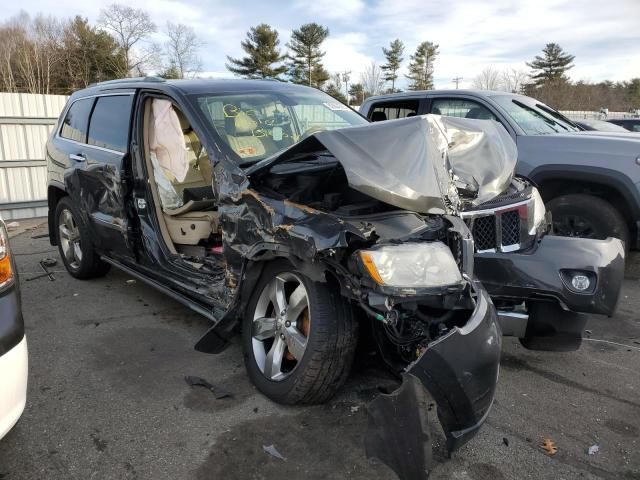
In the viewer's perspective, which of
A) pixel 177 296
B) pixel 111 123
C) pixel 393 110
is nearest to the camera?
pixel 177 296

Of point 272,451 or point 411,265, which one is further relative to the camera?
point 272,451

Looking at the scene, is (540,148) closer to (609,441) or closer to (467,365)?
(609,441)

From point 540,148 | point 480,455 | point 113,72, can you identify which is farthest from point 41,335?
point 113,72

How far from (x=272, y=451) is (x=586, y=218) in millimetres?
4072

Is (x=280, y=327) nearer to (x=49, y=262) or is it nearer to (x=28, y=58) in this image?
(x=49, y=262)

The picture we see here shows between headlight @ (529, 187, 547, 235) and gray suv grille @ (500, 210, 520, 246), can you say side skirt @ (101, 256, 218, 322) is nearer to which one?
gray suv grille @ (500, 210, 520, 246)

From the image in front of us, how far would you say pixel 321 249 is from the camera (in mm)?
2279

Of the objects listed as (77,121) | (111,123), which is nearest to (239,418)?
(111,123)

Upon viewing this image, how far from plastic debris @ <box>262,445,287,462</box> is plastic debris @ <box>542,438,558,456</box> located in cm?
130

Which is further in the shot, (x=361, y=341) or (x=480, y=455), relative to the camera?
(x=361, y=341)

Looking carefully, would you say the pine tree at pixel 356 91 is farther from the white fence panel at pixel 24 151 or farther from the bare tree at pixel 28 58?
the white fence panel at pixel 24 151

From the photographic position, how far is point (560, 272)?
2820 mm

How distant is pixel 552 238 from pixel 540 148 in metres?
2.66

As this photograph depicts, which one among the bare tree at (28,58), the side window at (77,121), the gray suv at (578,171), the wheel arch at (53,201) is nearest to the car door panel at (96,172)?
the side window at (77,121)
